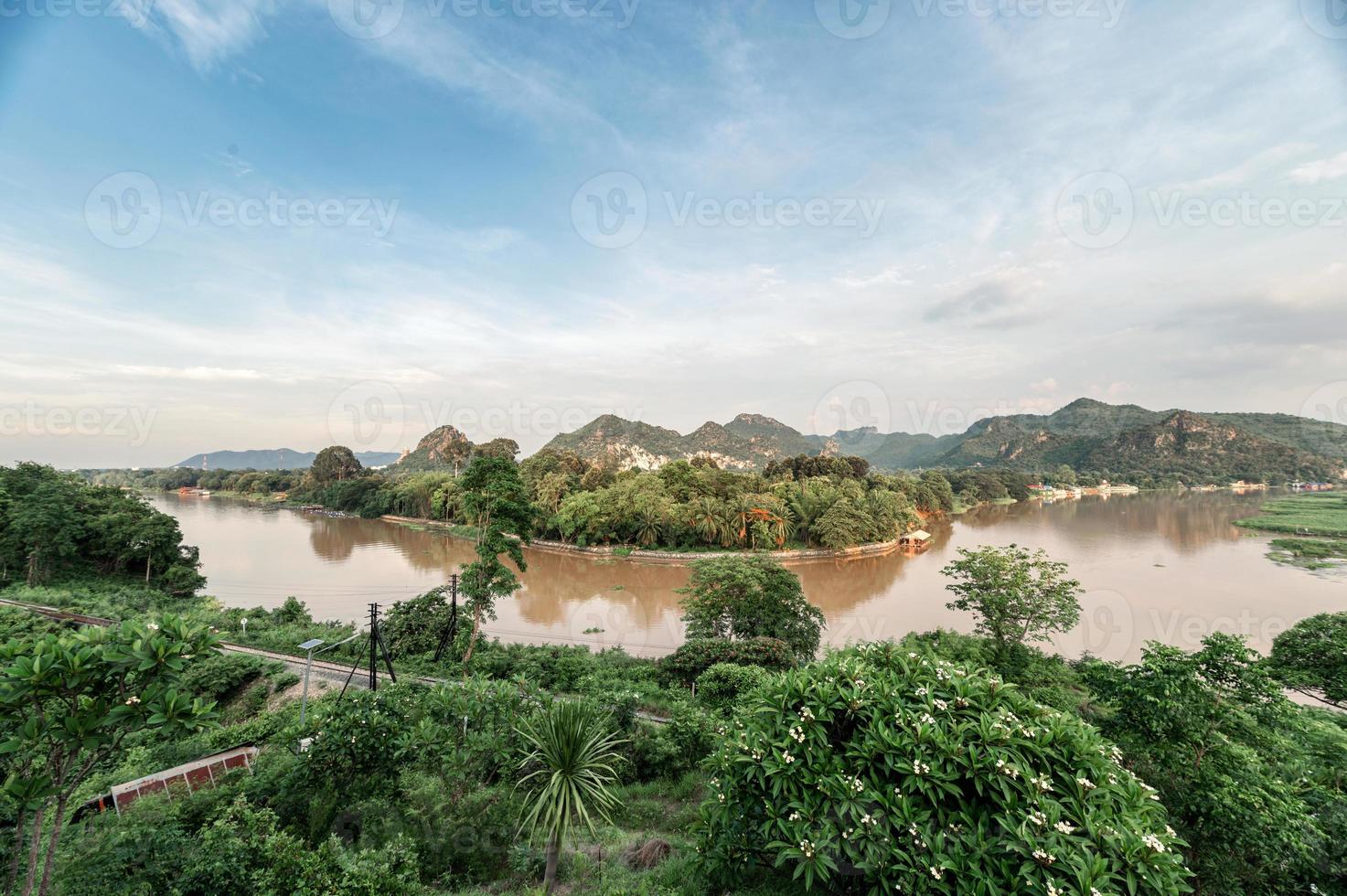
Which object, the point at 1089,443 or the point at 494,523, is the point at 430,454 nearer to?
the point at 494,523

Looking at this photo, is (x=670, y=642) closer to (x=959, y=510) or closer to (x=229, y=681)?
(x=229, y=681)

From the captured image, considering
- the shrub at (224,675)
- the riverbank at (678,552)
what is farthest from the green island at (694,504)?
the shrub at (224,675)

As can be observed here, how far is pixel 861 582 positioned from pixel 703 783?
69.5 feet

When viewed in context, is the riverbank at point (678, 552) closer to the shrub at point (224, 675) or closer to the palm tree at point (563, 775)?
the shrub at point (224, 675)

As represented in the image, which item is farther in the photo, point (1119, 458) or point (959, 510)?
point (1119, 458)

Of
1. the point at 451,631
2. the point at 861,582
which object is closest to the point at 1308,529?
the point at 861,582

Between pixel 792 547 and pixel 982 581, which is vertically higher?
pixel 982 581

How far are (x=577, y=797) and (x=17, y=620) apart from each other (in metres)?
16.5

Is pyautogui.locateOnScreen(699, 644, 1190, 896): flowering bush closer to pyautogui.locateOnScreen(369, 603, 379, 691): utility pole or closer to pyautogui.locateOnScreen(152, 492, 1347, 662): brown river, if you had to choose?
pyautogui.locateOnScreen(369, 603, 379, 691): utility pole

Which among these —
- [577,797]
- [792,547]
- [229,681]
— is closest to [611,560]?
[792,547]

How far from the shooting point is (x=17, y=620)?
11.3 meters

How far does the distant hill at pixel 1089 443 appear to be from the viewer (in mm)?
78750

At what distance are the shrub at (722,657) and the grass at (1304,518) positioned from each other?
42.6m

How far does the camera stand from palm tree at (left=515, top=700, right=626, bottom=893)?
3.69 metres
